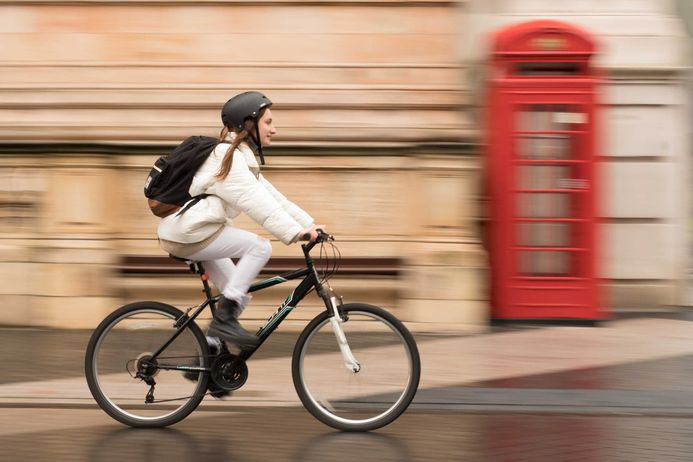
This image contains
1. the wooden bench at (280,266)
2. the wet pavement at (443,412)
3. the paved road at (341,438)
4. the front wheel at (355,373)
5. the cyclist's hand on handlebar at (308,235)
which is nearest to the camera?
the paved road at (341,438)

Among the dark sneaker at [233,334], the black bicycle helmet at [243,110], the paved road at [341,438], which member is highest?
the black bicycle helmet at [243,110]

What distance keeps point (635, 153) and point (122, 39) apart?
440cm

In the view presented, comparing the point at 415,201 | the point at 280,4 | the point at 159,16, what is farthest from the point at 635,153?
the point at 159,16

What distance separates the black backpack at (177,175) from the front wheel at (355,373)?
34.9 inches

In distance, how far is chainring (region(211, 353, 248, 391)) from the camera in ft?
19.4

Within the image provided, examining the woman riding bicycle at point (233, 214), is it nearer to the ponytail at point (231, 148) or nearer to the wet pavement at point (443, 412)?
the ponytail at point (231, 148)

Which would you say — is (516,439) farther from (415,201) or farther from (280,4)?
(280,4)

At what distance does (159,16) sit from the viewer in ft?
32.1

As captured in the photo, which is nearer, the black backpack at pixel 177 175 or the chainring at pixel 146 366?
the black backpack at pixel 177 175

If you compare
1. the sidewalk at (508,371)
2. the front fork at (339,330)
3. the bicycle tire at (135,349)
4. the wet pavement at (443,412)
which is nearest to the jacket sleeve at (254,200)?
the front fork at (339,330)

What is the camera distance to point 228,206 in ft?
19.5

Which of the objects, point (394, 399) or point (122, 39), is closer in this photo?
point (394, 399)

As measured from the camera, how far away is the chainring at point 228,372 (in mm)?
5914

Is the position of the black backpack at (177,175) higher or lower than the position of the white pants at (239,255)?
higher
